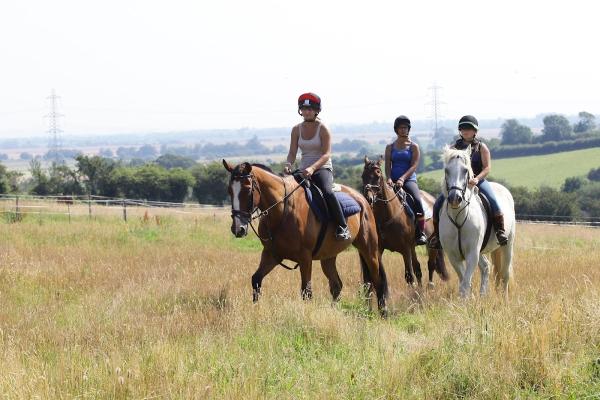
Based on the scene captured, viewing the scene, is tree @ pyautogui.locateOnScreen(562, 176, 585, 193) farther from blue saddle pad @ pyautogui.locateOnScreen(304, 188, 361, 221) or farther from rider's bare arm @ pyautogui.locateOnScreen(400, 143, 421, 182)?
blue saddle pad @ pyautogui.locateOnScreen(304, 188, 361, 221)

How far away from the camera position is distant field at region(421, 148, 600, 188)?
102562 millimetres

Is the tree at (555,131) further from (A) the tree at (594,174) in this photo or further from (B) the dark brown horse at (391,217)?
(B) the dark brown horse at (391,217)

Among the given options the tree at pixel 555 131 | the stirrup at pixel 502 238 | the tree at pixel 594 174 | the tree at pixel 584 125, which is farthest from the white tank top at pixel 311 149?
the tree at pixel 584 125

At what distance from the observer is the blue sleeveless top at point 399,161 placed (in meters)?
12.1

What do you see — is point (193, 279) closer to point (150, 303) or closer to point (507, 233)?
point (150, 303)

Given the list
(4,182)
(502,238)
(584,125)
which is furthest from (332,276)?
(584,125)

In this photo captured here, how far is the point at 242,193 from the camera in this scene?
8703 millimetres

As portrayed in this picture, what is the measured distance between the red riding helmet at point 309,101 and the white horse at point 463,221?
1.82m

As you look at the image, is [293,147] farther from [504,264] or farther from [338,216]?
[504,264]

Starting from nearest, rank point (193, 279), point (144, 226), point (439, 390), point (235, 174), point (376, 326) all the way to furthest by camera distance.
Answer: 1. point (439, 390)
2. point (376, 326)
3. point (235, 174)
4. point (193, 279)
5. point (144, 226)

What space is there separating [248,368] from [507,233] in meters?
5.99

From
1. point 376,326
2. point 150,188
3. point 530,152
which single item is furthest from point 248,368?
point 530,152

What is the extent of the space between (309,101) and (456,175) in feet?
7.02

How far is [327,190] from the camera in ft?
31.8
